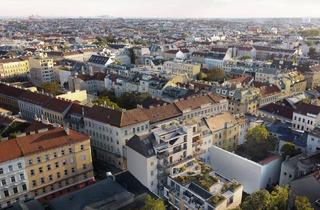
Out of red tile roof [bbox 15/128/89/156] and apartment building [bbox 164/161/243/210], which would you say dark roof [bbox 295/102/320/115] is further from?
red tile roof [bbox 15/128/89/156]

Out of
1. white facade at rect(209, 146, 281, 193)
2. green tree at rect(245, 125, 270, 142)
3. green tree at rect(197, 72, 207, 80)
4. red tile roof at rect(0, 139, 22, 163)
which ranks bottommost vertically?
white facade at rect(209, 146, 281, 193)

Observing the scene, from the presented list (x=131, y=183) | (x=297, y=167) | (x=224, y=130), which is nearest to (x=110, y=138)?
(x=131, y=183)

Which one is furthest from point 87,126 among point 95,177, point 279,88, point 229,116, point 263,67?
point 263,67

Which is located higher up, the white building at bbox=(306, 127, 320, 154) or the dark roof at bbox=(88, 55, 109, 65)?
the dark roof at bbox=(88, 55, 109, 65)

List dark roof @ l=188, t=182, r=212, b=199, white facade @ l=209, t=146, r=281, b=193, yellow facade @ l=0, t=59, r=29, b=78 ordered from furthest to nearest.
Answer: yellow facade @ l=0, t=59, r=29, b=78
white facade @ l=209, t=146, r=281, b=193
dark roof @ l=188, t=182, r=212, b=199

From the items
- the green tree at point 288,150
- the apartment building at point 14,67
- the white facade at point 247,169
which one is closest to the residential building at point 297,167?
the green tree at point 288,150

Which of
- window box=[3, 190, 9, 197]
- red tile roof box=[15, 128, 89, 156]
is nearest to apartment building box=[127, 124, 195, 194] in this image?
red tile roof box=[15, 128, 89, 156]

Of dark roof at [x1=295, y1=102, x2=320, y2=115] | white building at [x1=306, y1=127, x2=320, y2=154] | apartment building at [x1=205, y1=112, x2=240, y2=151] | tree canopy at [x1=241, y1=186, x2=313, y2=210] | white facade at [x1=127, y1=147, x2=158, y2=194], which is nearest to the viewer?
tree canopy at [x1=241, y1=186, x2=313, y2=210]
